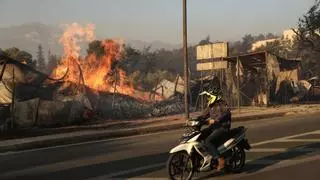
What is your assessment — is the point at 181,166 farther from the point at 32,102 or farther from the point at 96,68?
the point at 96,68

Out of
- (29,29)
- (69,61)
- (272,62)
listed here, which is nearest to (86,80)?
(69,61)

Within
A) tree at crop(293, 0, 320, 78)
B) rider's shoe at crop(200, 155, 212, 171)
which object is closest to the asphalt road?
rider's shoe at crop(200, 155, 212, 171)

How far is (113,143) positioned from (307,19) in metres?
29.7

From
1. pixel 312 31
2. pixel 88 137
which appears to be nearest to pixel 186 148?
pixel 88 137

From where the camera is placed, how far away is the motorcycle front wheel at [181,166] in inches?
373

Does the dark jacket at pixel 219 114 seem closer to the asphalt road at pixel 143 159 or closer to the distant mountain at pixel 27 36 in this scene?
the asphalt road at pixel 143 159

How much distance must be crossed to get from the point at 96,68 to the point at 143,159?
62.7ft

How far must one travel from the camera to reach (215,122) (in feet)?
32.5

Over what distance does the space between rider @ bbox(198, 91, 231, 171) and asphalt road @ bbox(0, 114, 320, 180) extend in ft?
1.60

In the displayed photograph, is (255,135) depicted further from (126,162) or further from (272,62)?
(272,62)

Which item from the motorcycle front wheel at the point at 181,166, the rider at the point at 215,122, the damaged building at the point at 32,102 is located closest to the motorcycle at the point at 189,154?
the motorcycle front wheel at the point at 181,166

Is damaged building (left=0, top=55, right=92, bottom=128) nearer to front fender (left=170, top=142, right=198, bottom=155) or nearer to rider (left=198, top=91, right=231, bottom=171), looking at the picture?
rider (left=198, top=91, right=231, bottom=171)

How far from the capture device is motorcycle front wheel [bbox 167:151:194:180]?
948 centimetres

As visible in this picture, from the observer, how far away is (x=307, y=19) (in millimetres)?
42812
